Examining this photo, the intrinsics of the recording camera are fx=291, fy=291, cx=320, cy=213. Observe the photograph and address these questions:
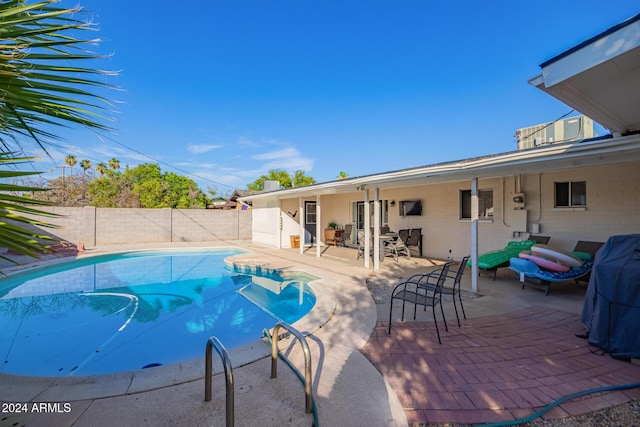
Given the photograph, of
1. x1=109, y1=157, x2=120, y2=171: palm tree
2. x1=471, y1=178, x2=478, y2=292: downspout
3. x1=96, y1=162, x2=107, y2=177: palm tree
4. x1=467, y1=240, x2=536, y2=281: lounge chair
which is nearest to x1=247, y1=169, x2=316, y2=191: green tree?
x1=109, y1=157, x2=120, y2=171: palm tree

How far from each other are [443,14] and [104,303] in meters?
12.5

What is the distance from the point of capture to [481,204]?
8.88m

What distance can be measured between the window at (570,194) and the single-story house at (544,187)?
0.02 m

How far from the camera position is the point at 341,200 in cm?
1394

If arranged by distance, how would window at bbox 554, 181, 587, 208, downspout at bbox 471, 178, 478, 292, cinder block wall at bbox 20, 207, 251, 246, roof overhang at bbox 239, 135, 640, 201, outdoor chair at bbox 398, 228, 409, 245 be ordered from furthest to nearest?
cinder block wall at bbox 20, 207, 251, 246 < outdoor chair at bbox 398, 228, 409, 245 < window at bbox 554, 181, 587, 208 < downspout at bbox 471, 178, 478, 292 < roof overhang at bbox 239, 135, 640, 201

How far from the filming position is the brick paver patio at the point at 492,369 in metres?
2.36

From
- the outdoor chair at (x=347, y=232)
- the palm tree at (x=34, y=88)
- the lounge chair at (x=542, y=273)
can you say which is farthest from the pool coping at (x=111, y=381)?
the outdoor chair at (x=347, y=232)

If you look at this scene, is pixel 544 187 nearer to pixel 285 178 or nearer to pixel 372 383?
pixel 372 383

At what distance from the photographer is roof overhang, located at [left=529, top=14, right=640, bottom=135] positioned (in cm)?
198

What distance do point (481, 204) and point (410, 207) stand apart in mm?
2392

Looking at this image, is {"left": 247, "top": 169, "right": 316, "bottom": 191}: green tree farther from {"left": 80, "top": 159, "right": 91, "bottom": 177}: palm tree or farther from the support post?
the support post

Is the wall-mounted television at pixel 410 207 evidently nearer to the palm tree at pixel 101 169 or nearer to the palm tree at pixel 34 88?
the palm tree at pixel 34 88

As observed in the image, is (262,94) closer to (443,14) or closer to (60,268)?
(443,14)

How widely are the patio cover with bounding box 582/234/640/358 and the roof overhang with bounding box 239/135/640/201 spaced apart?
1640mm
